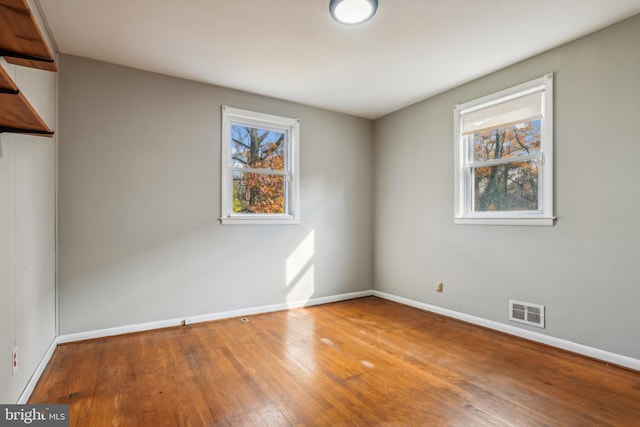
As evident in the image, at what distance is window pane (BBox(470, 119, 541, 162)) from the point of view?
10.5 feet

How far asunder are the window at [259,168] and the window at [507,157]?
6.75ft

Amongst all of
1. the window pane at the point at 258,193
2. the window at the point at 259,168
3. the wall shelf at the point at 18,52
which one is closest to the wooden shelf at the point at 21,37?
the wall shelf at the point at 18,52

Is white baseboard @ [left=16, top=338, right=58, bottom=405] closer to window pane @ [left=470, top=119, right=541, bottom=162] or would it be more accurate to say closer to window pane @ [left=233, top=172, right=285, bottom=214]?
window pane @ [left=233, top=172, right=285, bottom=214]

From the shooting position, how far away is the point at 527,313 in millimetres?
3150

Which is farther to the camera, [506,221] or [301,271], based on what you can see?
[301,271]

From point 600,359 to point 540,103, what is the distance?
228 centimetres

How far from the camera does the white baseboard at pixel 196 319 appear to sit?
3.10 meters

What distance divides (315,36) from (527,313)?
127 inches

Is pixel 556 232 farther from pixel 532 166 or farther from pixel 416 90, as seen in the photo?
pixel 416 90

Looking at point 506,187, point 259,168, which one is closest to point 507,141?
point 506,187

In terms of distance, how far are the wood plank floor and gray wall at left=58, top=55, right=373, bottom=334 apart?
17.9 inches

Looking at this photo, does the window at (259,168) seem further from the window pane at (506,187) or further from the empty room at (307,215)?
the window pane at (506,187)

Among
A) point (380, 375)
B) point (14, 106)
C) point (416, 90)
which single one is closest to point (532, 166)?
point (416, 90)

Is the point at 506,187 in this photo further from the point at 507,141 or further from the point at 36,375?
the point at 36,375
